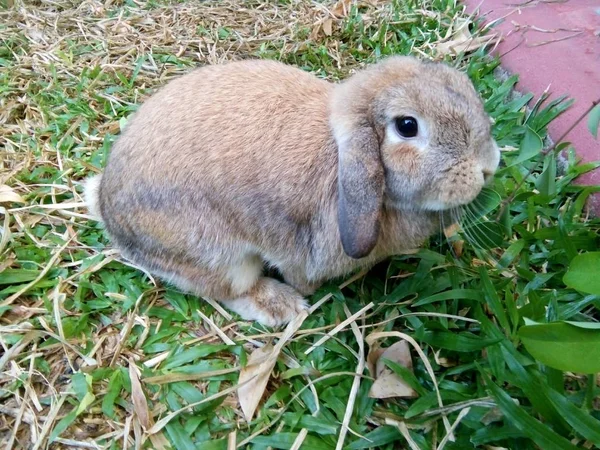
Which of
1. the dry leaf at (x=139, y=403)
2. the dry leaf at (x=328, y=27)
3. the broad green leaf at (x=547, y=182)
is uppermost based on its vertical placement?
the dry leaf at (x=328, y=27)

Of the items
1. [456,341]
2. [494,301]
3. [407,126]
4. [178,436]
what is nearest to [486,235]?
[494,301]

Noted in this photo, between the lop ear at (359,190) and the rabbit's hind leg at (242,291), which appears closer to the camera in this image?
the lop ear at (359,190)

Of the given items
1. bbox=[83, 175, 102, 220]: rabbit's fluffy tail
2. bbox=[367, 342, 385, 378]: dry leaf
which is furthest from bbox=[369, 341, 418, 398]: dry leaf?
bbox=[83, 175, 102, 220]: rabbit's fluffy tail

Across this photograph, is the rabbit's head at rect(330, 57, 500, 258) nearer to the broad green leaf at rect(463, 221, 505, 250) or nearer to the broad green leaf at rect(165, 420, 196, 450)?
the broad green leaf at rect(463, 221, 505, 250)

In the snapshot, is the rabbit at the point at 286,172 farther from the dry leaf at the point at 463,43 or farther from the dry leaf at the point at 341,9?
the dry leaf at the point at 341,9

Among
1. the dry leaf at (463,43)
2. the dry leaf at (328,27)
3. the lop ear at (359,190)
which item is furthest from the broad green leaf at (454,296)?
the dry leaf at (328,27)

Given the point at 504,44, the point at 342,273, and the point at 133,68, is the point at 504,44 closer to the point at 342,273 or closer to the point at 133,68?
the point at 342,273
